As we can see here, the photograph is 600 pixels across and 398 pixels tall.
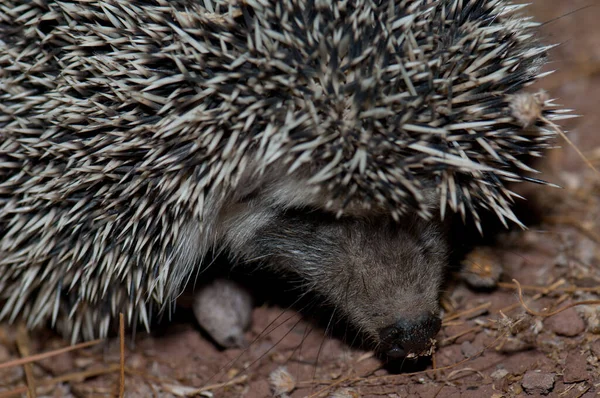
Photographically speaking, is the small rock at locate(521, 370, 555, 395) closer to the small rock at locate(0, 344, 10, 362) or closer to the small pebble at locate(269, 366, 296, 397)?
the small pebble at locate(269, 366, 296, 397)

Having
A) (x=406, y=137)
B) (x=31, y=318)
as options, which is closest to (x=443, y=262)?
(x=406, y=137)

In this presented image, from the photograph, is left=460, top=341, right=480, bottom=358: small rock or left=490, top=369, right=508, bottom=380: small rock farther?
left=460, top=341, right=480, bottom=358: small rock

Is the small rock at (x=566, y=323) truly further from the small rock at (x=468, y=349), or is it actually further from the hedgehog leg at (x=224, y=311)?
the hedgehog leg at (x=224, y=311)

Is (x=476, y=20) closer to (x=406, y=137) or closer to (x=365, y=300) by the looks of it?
(x=406, y=137)

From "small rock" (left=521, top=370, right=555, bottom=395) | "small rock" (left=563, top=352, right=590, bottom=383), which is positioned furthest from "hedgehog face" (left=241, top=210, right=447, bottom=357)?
"small rock" (left=563, top=352, right=590, bottom=383)

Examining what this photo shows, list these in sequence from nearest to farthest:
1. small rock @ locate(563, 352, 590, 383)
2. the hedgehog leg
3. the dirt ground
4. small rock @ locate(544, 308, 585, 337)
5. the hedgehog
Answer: the hedgehog → small rock @ locate(563, 352, 590, 383) → the dirt ground → small rock @ locate(544, 308, 585, 337) → the hedgehog leg

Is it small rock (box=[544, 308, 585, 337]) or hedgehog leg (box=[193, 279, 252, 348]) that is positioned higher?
hedgehog leg (box=[193, 279, 252, 348])

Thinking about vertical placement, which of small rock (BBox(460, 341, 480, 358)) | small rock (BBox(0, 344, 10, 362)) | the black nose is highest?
small rock (BBox(0, 344, 10, 362))
